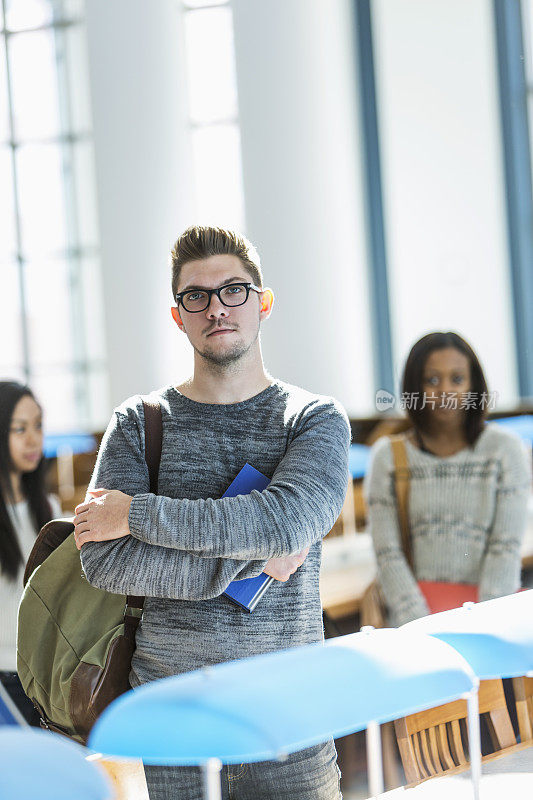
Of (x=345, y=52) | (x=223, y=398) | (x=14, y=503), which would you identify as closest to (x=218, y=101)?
(x=345, y=52)

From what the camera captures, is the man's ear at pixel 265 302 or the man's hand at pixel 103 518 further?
the man's ear at pixel 265 302

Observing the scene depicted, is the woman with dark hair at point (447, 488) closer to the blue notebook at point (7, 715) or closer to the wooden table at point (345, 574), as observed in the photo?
the wooden table at point (345, 574)

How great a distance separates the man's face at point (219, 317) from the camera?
1.80 meters

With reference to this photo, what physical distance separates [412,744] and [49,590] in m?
0.80

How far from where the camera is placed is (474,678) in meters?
1.27

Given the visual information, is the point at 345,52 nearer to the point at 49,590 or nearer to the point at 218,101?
the point at 218,101

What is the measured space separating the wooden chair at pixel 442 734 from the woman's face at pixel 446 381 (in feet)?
2.94

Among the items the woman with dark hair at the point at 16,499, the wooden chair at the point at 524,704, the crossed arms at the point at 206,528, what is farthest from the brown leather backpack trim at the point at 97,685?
the wooden chair at the point at 524,704

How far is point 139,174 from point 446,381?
6.00 metres

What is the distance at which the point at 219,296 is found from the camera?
1823 mm

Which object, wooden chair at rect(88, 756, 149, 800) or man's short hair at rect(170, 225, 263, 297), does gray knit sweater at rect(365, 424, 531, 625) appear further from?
man's short hair at rect(170, 225, 263, 297)

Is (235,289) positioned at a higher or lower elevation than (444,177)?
lower
